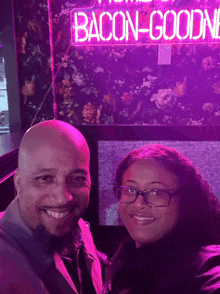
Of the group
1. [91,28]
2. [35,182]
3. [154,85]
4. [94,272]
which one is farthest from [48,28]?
[94,272]

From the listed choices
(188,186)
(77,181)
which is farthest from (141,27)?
(77,181)

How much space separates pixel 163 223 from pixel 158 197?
0.10m

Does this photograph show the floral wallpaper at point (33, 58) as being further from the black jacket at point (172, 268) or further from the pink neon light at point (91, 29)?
the black jacket at point (172, 268)

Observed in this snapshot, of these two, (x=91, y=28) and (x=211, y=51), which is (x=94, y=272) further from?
(x=211, y=51)

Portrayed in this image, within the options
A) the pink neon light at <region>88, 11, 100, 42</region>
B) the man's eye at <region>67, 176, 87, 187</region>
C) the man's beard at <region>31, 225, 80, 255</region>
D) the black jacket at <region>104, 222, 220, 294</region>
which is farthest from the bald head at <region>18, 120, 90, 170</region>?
the pink neon light at <region>88, 11, 100, 42</region>

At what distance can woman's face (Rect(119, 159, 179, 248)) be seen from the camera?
0.88 meters

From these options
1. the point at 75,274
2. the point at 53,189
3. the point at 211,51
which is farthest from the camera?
the point at 211,51

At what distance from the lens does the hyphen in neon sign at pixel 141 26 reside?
82.1 inches

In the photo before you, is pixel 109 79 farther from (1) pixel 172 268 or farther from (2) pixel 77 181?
(1) pixel 172 268

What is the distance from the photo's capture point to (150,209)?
35.2 inches

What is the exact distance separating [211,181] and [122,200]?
1.53 meters

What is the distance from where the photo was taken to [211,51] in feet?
7.49

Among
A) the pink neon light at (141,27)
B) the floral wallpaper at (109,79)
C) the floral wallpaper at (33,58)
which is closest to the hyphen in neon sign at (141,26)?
the pink neon light at (141,27)

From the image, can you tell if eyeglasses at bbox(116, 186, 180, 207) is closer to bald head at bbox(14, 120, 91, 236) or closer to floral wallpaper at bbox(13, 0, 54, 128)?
bald head at bbox(14, 120, 91, 236)
